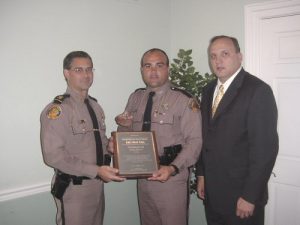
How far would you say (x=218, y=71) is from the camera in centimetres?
215

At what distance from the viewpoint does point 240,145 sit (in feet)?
6.52

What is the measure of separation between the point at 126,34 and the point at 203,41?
90cm

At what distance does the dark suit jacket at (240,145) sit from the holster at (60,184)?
3.54 ft

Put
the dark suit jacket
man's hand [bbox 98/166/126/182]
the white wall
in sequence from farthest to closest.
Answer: the white wall → man's hand [bbox 98/166/126/182] → the dark suit jacket

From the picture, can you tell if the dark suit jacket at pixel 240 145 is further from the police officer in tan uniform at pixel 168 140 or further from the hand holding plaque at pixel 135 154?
the hand holding plaque at pixel 135 154

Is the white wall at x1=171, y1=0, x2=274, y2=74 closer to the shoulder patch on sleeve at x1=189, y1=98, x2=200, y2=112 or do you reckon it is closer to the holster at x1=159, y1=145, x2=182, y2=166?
the shoulder patch on sleeve at x1=189, y1=98, x2=200, y2=112

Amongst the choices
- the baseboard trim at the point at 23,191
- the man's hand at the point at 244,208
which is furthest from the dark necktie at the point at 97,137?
the man's hand at the point at 244,208

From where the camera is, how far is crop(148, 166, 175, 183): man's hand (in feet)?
6.76

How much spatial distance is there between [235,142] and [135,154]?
744 mm

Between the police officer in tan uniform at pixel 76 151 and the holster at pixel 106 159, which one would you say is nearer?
the police officer in tan uniform at pixel 76 151

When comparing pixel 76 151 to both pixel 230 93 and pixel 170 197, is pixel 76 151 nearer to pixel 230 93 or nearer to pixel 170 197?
pixel 170 197

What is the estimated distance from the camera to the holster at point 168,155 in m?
2.27

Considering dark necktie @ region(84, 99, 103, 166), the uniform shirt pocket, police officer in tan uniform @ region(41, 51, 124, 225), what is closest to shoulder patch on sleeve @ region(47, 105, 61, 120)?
police officer in tan uniform @ region(41, 51, 124, 225)

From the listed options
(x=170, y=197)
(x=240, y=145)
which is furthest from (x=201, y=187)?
(x=240, y=145)
